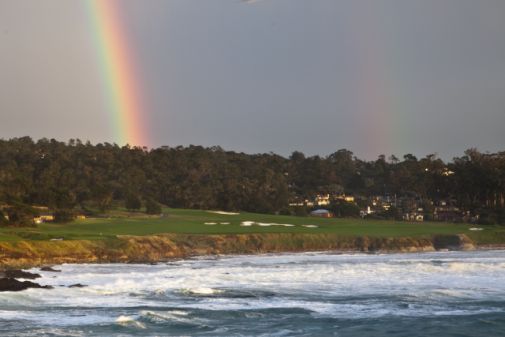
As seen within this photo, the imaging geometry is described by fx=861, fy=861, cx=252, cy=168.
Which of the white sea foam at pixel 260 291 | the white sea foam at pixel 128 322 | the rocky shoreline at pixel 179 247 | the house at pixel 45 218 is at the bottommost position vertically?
the white sea foam at pixel 128 322

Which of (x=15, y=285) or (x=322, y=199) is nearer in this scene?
(x=15, y=285)

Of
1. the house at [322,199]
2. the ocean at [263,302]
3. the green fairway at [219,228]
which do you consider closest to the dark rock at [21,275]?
the ocean at [263,302]

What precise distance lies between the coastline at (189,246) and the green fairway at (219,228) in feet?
7.47

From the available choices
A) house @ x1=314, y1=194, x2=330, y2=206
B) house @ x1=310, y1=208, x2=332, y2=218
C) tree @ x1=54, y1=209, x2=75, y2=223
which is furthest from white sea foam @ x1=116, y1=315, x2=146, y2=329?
house @ x1=314, y1=194, x2=330, y2=206

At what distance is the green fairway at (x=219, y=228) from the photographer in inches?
3125

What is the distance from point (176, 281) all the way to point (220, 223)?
5269 centimetres

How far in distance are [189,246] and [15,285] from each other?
40.6 meters

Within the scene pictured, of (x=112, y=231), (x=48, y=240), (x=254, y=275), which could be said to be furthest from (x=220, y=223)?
(x=254, y=275)

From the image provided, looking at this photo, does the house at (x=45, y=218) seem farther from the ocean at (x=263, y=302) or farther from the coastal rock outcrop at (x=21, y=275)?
the coastal rock outcrop at (x=21, y=275)

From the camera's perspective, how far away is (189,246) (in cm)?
8019

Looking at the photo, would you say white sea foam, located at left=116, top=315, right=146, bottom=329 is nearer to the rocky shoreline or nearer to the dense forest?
the rocky shoreline

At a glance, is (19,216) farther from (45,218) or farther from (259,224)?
(259,224)

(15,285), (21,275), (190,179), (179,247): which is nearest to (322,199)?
(190,179)

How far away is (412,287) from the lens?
43812 mm
